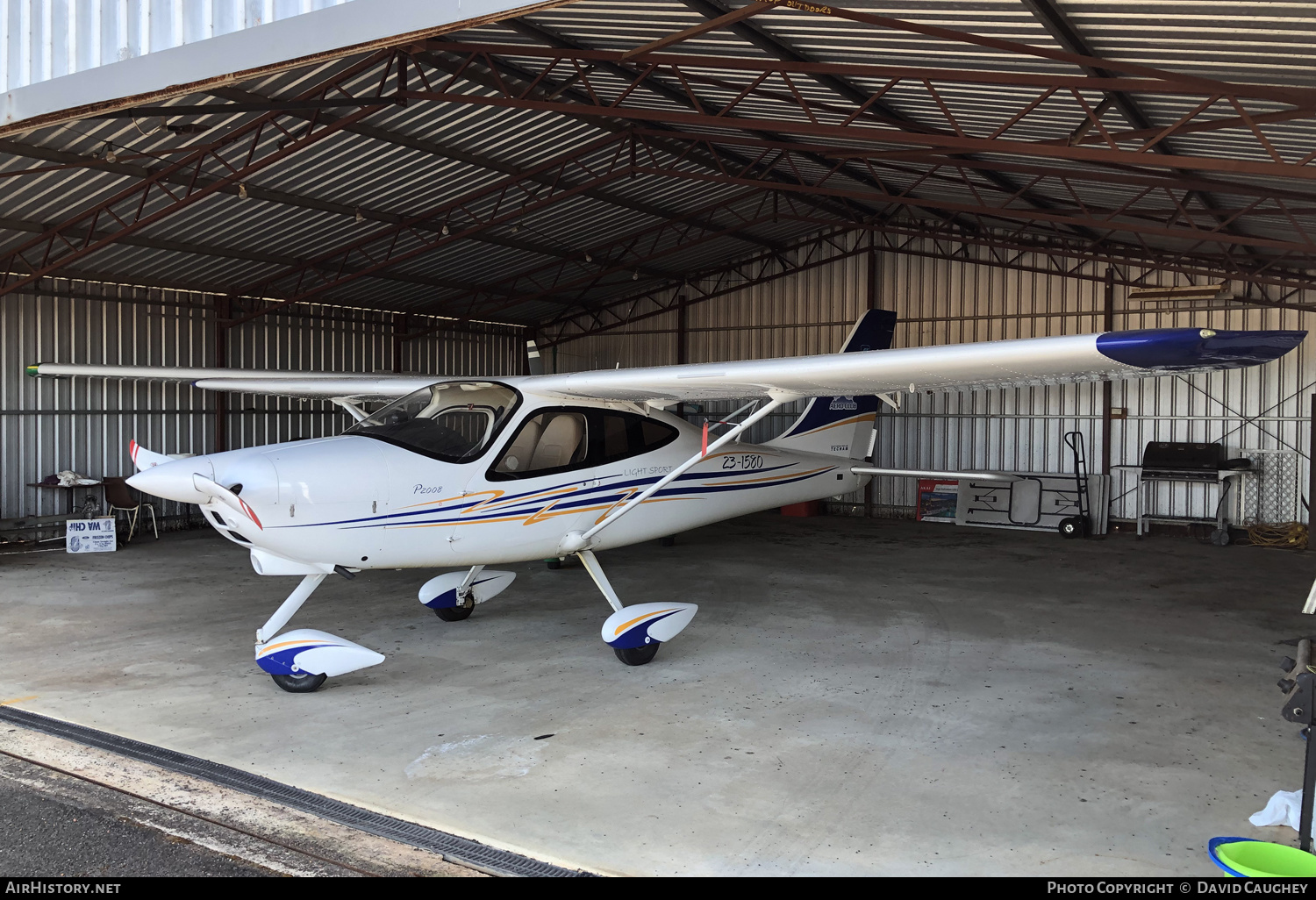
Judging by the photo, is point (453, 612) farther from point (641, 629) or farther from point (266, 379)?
point (266, 379)

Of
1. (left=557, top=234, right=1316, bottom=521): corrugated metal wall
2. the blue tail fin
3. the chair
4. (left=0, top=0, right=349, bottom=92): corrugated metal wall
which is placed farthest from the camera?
(left=557, top=234, right=1316, bottom=521): corrugated metal wall

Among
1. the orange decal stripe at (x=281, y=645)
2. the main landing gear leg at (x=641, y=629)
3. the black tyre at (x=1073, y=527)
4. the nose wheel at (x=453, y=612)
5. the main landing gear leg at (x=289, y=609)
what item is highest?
the main landing gear leg at (x=289, y=609)

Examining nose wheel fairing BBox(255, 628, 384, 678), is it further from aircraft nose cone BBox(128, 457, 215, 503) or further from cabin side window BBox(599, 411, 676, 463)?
Result: cabin side window BBox(599, 411, 676, 463)

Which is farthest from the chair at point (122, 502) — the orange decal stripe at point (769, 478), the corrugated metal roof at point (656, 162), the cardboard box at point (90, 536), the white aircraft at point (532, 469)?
the orange decal stripe at point (769, 478)

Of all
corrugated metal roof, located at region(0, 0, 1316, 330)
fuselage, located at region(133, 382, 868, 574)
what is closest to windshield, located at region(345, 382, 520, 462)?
fuselage, located at region(133, 382, 868, 574)

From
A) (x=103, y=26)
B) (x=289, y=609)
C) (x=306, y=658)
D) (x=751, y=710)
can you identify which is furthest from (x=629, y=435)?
(x=103, y=26)

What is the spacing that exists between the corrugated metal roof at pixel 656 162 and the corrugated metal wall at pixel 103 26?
158cm

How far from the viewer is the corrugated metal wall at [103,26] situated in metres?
5.54

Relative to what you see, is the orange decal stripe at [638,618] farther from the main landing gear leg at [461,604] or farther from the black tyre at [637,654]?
the main landing gear leg at [461,604]

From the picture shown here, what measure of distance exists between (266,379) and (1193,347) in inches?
368

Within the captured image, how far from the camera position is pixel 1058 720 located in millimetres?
5191

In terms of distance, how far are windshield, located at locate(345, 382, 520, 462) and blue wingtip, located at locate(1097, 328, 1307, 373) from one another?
3.93 metres

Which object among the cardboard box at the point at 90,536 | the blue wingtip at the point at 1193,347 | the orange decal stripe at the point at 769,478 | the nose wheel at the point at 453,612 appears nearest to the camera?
the blue wingtip at the point at 1193,347

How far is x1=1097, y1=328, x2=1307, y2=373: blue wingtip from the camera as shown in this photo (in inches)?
165
